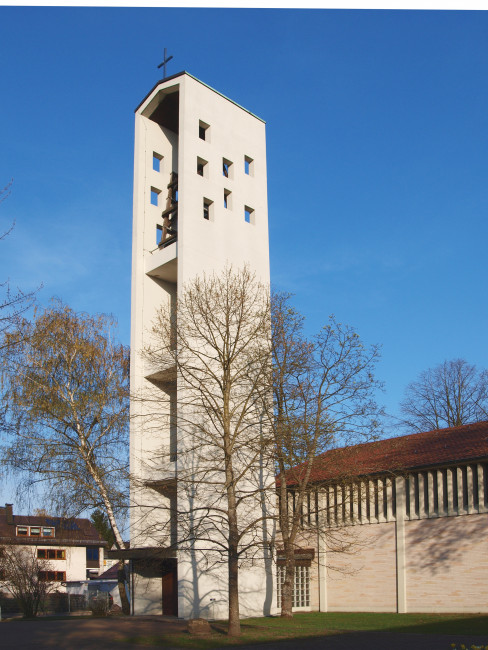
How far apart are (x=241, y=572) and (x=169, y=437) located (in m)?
6.17

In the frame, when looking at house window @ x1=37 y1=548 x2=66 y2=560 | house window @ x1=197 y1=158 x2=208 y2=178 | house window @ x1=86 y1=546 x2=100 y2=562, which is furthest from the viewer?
house window @ x1=86 y1=546 x2=100 y2=562

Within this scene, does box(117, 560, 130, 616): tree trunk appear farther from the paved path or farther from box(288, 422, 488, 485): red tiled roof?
box(288, 422, 488, 485): red tiled roof

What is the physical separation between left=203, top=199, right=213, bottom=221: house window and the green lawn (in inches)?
611

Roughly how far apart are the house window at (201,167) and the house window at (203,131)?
112 centimetres

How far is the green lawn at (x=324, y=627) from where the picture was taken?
16234mm

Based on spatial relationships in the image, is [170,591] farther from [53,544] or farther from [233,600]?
[53,544]

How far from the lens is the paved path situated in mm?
14406

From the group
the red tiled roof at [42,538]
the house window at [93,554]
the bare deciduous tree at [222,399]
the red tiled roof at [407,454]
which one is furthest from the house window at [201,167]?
the house window at [93,554]

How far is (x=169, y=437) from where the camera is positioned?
2705 centimetres

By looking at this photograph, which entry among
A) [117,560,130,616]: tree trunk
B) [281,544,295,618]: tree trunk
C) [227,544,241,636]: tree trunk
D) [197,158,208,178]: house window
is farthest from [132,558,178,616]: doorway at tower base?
[197,158,208,178]: house window

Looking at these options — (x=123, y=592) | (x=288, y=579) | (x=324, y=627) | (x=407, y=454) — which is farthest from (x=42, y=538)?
(x=324, y=627)

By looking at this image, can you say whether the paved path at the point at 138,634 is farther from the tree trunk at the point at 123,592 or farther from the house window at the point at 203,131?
the house window at the point at 203,131

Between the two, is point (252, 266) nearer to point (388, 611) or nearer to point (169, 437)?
point (169, 437)

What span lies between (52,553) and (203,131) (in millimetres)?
32777
